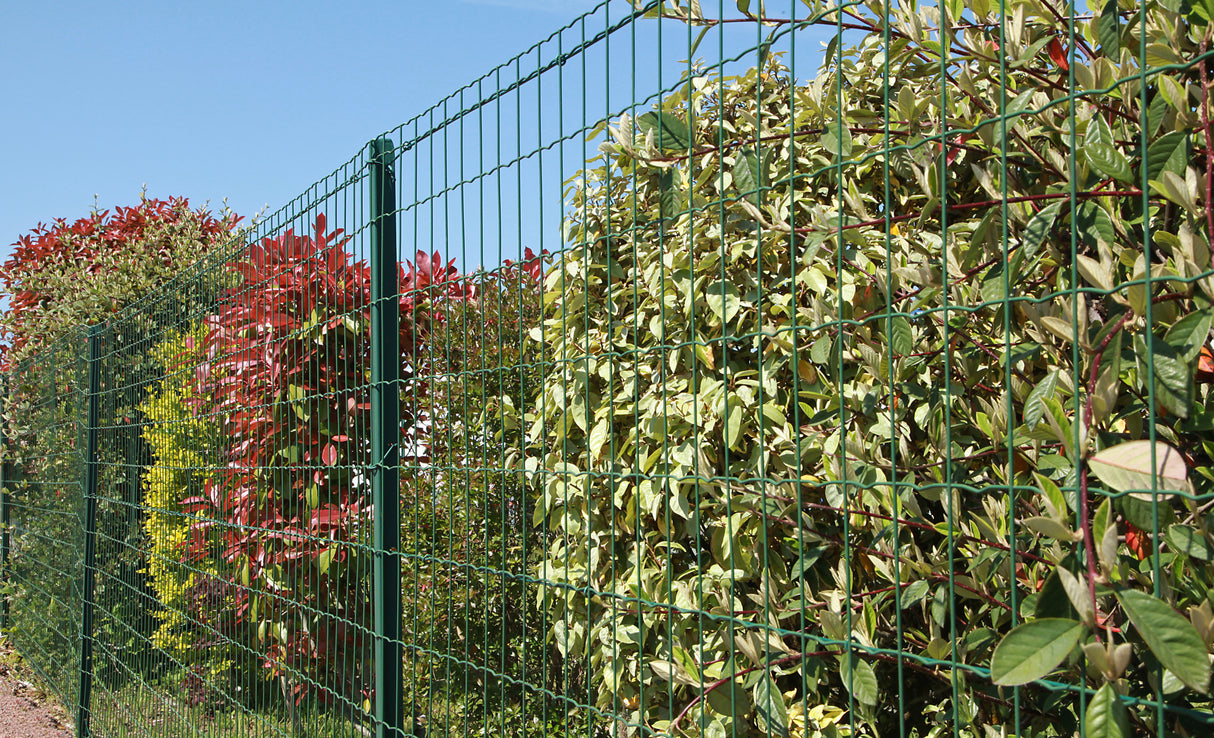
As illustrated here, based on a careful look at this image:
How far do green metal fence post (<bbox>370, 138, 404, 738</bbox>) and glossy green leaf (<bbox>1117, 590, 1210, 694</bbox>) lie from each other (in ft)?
6.34

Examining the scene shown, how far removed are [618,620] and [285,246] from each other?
2.01m

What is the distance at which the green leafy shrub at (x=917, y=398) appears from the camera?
3.80 feet

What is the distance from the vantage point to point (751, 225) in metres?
1.85

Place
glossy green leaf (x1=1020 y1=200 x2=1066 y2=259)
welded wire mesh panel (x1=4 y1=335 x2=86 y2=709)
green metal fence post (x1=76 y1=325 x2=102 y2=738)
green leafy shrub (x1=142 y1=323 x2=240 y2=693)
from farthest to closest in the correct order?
welded wire mesh panel (x1=4 y1=335 x2=86 y2=709) → green metal fence post (x1=76 y1=325 x2=102 y2=738) → green leafy shrub (x1=142 y1=323 x2=240 y2=693) → glossy green leaf (x1=1020 y1=200 x2=1066 y2=259)

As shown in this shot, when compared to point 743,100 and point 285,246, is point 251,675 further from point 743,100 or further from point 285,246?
point 743,100

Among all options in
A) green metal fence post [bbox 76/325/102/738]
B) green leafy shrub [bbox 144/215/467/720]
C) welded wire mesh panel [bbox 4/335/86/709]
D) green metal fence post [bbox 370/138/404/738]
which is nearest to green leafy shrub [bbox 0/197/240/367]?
welded wire mesh panel [bbox 4/335/86/709]

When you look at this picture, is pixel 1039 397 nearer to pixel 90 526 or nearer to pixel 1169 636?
pixel 1169 636

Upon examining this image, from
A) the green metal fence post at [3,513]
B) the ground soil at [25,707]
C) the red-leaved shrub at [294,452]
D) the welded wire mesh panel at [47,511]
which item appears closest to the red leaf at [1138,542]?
the red-leaved shrub at [294,452]

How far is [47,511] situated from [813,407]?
21.5ft

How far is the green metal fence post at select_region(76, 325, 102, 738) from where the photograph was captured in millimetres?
5289

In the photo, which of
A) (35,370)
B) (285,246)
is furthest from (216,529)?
(35,370)

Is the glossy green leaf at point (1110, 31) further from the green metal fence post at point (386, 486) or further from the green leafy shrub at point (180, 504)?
the green leafy shrub at point (180, 504)

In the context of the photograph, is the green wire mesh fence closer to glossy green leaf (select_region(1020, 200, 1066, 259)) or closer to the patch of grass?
glossy green leaf (select_region(1020, 200, 1066, 259))

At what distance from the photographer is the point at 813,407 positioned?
1932mm
